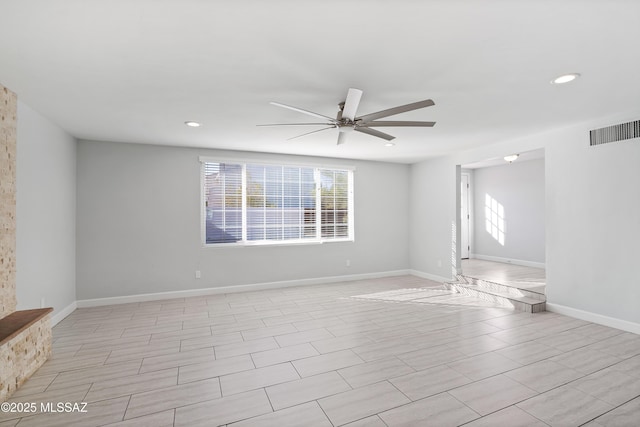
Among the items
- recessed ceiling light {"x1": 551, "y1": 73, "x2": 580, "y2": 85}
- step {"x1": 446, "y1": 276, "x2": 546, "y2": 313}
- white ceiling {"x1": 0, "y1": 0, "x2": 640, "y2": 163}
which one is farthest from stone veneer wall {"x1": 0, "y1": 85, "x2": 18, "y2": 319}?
step {"x1": 446, "y1": 276, "x2": 546, "y2": 313}

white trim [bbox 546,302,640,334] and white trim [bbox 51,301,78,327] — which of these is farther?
white trim [bbox 51,301,78,327]

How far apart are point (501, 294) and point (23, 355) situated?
5795mm

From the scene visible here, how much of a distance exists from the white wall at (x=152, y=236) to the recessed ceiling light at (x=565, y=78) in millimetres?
4089

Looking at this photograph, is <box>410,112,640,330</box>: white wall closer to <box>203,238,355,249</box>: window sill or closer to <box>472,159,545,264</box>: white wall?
<box>472,159,545,264</box>: white wall

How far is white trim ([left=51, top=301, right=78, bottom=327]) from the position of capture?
3.88 m

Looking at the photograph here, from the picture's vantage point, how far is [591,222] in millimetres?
3877

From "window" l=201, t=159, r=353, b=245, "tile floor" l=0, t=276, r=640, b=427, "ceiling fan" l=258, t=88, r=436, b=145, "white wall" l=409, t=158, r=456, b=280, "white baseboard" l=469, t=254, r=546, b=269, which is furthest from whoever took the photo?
"white baseboard" l=469, t=254, r=546, b=269

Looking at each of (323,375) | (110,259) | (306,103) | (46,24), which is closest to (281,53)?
(306,103)

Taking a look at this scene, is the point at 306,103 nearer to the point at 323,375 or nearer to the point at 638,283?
the point at 323,375

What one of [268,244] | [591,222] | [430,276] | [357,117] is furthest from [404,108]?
[430,276]

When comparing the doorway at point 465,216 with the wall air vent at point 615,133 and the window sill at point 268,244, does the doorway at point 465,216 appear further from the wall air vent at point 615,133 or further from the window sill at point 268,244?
the wall air vent at point 615,133

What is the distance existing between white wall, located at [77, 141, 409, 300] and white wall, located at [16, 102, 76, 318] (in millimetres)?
223

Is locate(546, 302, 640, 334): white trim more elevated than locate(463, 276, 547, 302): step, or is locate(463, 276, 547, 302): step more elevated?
locate(463, 276, 547, 302): step

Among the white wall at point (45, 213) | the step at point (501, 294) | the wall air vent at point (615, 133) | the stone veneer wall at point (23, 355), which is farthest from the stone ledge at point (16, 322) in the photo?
the wall air vent at point (615, 133)
